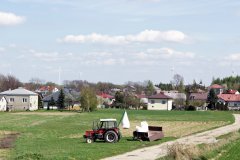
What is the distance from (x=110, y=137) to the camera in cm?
3872

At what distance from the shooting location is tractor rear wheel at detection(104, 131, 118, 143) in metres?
38.6

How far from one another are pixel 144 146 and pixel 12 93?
103m

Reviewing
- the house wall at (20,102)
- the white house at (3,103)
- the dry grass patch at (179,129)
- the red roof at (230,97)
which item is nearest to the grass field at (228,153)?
the dry grass patch at (179,129)

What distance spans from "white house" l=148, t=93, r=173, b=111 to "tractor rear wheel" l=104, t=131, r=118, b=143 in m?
109

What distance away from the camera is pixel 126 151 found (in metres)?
32.5

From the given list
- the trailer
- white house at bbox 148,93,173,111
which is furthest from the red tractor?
white house at bbox 148,93,173,111

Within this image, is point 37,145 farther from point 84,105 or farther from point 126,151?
point 84,105

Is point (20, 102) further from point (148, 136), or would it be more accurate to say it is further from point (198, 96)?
point (148, 136)

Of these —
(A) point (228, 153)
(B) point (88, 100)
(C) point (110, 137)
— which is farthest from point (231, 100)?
(A) point (228, 153)

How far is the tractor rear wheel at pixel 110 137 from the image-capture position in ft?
127

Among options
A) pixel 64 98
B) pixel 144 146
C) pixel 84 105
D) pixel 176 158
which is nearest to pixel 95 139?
pixel 144 146

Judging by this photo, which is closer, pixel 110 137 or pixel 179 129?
pixel 110 137

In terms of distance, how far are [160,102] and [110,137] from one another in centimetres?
11050

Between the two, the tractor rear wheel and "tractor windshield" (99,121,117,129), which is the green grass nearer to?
the tractor rear wheel
